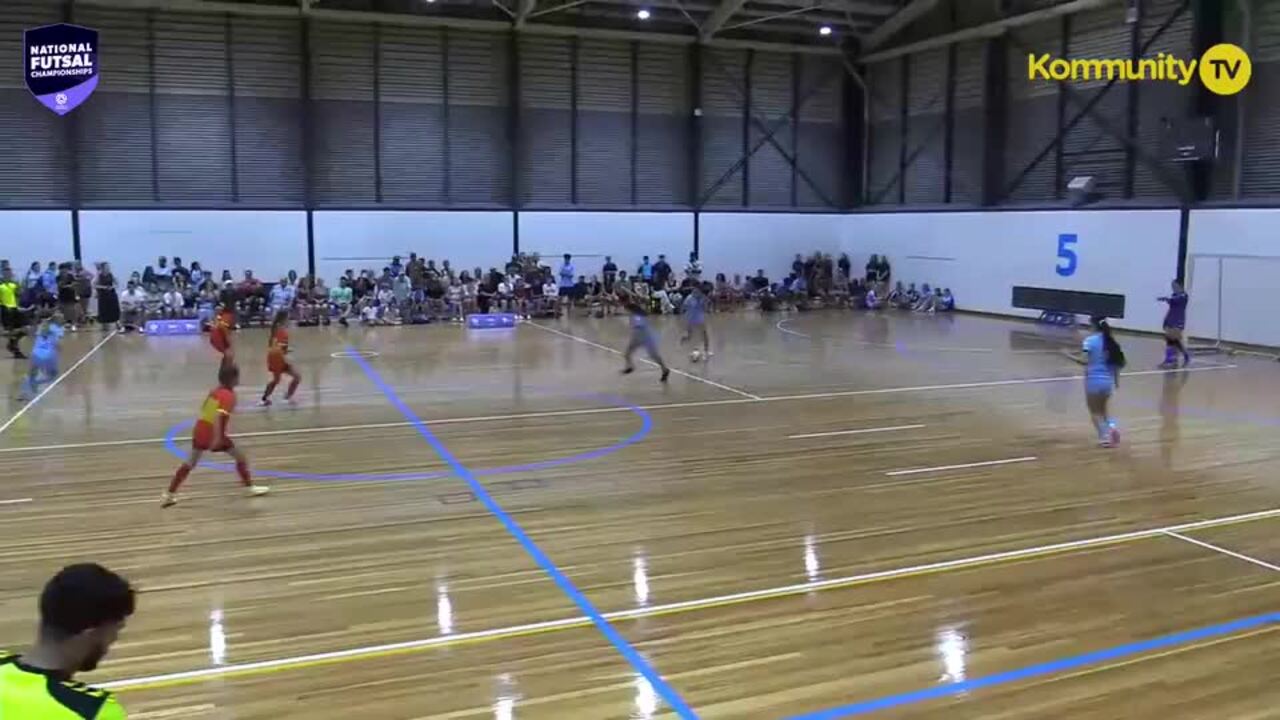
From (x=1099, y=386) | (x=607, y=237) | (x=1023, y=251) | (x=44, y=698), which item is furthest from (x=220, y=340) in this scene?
(x=1023, y=251)

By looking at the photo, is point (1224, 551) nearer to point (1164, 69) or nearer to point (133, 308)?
point (1164, 69)

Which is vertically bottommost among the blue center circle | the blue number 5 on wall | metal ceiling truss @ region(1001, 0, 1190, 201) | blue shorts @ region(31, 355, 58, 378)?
the blue center circle

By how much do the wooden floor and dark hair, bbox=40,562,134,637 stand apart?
2595 mm

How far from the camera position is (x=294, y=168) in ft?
88.5

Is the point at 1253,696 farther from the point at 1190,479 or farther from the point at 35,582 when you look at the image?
the point at 35,582

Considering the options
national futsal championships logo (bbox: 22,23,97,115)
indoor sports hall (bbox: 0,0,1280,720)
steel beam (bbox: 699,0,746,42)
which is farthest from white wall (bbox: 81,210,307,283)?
steel beam (bbox: 699,0,746,42)

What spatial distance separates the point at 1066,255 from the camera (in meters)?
25.2

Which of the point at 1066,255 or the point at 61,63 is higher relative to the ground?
the point at 61,63

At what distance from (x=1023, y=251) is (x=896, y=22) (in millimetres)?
8703

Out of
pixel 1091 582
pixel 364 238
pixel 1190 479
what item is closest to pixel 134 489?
pixel 1091 582

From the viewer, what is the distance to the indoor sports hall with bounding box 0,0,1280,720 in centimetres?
557

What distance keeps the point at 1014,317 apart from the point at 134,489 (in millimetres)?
23537

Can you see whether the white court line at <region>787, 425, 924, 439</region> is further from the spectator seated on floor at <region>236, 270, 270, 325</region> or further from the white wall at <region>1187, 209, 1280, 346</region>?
the spectator seated on floor at <region>236, 270, 270, 325</region>

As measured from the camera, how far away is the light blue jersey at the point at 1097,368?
10.8m
